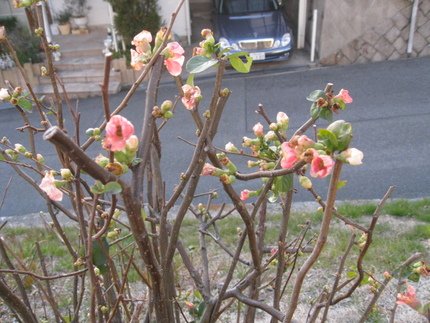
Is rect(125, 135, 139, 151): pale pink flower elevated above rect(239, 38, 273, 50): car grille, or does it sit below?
above

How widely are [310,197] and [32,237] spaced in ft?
8.23

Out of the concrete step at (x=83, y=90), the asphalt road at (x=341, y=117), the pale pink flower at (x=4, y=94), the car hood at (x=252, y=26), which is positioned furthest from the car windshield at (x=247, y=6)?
the pale pink flower at (x=4, y=94)

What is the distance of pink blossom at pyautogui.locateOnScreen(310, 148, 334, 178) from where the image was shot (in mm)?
617

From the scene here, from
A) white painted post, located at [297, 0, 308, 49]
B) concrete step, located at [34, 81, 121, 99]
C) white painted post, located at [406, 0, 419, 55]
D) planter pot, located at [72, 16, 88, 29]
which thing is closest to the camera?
white painted post, located at [406, 0, 419, 55]

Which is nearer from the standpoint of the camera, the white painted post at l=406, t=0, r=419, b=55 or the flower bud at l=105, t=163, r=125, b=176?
the flower bud at l=105, t=163, r=125, b=176

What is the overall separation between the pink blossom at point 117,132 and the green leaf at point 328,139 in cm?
29

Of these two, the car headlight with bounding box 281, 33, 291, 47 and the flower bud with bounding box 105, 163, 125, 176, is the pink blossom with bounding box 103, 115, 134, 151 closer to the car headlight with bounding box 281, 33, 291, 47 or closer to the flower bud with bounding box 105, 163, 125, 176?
the flower bud with bounding box 105, 163, 125, 176

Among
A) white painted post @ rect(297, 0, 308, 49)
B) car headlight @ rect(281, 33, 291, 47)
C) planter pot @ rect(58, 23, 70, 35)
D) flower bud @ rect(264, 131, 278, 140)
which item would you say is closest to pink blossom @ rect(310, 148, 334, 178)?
flower bud @ rect(264, 131, 278, 140)

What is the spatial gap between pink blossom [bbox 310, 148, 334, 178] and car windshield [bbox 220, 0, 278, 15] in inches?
347

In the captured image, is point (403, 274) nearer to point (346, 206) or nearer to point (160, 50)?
point (160, 50)

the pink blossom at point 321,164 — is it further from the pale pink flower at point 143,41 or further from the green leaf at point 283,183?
the pale pink flower at point 143,41

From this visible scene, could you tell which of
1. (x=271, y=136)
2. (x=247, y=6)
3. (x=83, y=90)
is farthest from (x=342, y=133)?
(x=247, y=6)

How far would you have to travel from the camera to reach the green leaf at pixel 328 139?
64 centimetres

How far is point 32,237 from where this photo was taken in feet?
10.5
